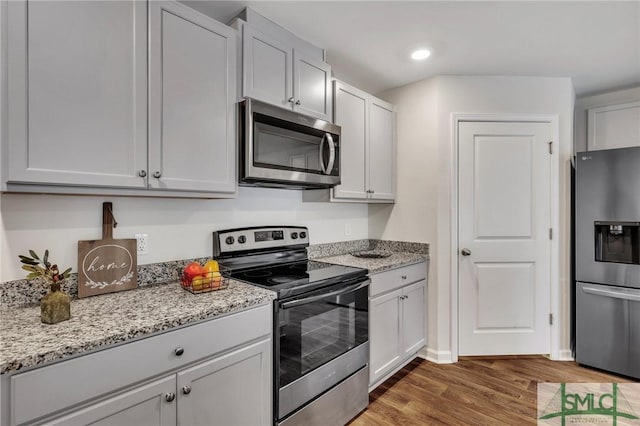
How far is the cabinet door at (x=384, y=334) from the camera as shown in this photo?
2184 millimetres

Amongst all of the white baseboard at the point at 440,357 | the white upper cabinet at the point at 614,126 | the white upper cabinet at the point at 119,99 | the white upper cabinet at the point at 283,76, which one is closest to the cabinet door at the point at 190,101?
the white upper cabinet at the point at 119,99

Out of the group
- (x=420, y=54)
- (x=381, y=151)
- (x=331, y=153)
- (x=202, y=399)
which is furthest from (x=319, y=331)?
(x=420, y=54)

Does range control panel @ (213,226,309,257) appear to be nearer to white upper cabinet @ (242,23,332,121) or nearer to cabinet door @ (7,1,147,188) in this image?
cabinet door @ (7,1,147,188)

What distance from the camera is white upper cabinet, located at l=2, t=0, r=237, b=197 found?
1132mm

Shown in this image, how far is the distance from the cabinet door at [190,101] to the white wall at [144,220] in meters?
0.34

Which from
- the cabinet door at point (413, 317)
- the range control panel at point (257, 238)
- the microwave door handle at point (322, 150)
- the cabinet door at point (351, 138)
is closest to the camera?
the range control panel at point (257, 238)

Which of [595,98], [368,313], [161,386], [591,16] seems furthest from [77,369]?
[595,98]

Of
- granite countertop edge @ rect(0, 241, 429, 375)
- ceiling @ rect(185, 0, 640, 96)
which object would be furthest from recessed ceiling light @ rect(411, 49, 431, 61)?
granite countertop edge @ rect(0, 241, 429, 375)

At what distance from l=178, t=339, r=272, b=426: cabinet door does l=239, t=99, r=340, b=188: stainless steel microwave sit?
89cm

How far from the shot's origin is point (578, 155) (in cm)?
264

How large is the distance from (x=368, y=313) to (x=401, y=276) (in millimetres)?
483

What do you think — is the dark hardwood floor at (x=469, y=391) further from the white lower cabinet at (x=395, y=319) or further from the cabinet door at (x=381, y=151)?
the cabinet door at (x=381, y=151)

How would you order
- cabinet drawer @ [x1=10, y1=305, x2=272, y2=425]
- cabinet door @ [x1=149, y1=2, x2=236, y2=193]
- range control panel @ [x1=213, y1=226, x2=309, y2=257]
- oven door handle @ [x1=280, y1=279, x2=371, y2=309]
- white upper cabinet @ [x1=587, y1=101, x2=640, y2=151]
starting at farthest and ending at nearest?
white upper cabinet @ [x1=587, y1=101, x2=640, y2=151]
range control panel @ [x1=213, y1=226, x2=309, y2=257]
oven door handle @ [x1=280, y1=279, x2=371, y2=309]
cabinet door @ [x1=149, y1=2, x2=236, y2=193]
cabinet drawer @ [x1=10, y1=305, x2=272, y2=425]

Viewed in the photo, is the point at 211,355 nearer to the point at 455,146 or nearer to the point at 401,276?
the point at 401,276
